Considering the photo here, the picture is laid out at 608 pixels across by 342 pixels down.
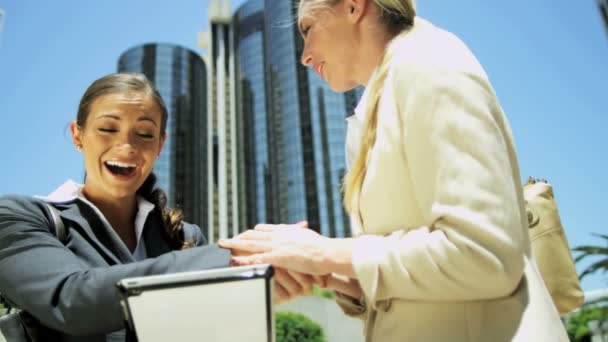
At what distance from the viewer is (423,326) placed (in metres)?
1.19

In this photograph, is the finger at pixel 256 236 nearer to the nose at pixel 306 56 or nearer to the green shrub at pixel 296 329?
the nose at pixel 306 56

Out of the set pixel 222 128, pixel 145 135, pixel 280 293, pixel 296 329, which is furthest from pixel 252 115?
pixel 280 293

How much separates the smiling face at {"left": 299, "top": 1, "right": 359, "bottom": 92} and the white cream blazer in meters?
0.40

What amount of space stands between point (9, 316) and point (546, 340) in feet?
4.46

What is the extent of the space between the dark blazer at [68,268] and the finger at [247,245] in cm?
4

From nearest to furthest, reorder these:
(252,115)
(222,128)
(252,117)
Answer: (252,117)
(252,115)
(222,128)

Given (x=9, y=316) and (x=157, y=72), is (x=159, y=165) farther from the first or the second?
(x=9, y=316)

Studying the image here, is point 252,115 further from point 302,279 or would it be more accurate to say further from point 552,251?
point 302,279

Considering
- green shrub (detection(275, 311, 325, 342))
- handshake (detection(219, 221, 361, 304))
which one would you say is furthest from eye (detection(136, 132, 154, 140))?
green shrub (detection(275, 311, 325, 342))

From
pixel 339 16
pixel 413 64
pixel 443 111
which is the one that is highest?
pixel 339 16

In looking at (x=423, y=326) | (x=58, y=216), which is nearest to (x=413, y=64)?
(x=423, y=326)

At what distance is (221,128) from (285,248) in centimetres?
6480

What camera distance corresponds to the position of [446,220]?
1.12 metres

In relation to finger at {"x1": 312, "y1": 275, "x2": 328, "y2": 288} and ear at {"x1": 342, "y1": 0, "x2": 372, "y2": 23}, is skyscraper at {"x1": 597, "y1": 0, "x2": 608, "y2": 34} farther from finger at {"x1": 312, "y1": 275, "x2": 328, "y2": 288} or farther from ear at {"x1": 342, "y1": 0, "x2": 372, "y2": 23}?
finger at {"x1": 312, "y1": 275, "x2": 328, "y2": 288}
